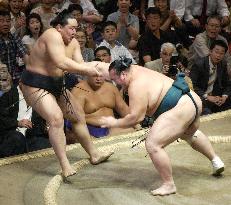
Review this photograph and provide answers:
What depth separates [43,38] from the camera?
346cm

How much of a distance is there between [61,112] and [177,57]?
197 cm

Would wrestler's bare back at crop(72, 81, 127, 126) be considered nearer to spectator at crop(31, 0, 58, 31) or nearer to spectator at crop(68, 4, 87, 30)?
spectator at crop(68, 4, 87, 30)

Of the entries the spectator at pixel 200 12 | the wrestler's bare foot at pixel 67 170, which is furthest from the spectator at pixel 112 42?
the wrestler's bare foot at pixel 67 170

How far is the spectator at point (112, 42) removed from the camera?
17.4 ft

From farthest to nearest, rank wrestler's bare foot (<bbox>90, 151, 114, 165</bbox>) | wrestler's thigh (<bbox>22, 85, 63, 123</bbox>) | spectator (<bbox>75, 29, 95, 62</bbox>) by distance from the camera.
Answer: spectator (<bbox>75, 29, 95, 62</bbox>) → wrestler's bare foot (<bbox>90, 151, 114, 165</bbox>) → wrestler's thigh (<bbox>22, 85, 63, 123</bbox>)

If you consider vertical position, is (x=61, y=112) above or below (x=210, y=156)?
above

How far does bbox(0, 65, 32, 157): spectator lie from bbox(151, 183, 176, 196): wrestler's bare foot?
1377 mm

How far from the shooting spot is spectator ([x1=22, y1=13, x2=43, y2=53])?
512cm

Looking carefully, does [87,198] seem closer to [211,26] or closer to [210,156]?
[210,156]

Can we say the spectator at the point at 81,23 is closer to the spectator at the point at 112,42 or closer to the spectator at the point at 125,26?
the spectator at the point at 112,42

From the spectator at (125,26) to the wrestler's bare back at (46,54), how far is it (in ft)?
6.98

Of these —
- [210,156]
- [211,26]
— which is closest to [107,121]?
[210,156]

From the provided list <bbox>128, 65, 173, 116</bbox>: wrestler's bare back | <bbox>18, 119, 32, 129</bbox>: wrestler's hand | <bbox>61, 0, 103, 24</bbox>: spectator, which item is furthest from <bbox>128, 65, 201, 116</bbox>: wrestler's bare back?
<bbox>61, 0, 103, 24</bbox>: spectator

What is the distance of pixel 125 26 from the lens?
5754 mm
